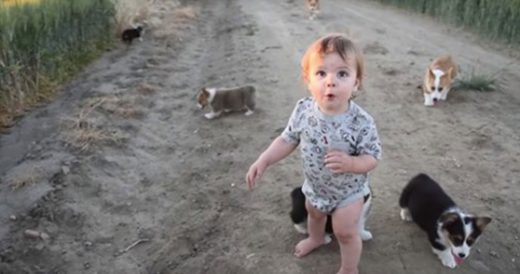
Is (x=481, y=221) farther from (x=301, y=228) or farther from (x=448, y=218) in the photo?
(x=301, y=228)

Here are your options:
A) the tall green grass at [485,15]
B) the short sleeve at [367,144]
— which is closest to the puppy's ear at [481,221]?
the short sleeve at [367,144]

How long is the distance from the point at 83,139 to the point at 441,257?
12.7ft

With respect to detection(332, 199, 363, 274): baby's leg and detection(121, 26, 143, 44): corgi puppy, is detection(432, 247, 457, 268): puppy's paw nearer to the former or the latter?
detection(332, 199, 363, 274): baby's leg

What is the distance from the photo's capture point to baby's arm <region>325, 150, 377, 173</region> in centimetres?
297

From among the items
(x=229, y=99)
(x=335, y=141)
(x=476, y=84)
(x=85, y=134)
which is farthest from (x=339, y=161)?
(x=476, y=84)

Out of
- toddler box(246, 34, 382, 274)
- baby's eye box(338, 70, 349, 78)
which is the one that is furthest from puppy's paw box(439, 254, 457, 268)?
baby's eye box(338, 70, 349, 78)

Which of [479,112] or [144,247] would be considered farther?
[479,112]

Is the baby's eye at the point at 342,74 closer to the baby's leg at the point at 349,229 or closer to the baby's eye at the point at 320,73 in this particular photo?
the baby's eye at the point at 320,73

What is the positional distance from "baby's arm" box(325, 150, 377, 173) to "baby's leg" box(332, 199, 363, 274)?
14.5 inches

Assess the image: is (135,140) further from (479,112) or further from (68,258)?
(479,112)

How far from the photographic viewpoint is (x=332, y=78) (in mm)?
2920

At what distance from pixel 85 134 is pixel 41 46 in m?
2.34

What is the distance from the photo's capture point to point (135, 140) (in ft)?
20.8

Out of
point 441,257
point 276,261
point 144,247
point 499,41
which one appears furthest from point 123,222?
point 499,41
